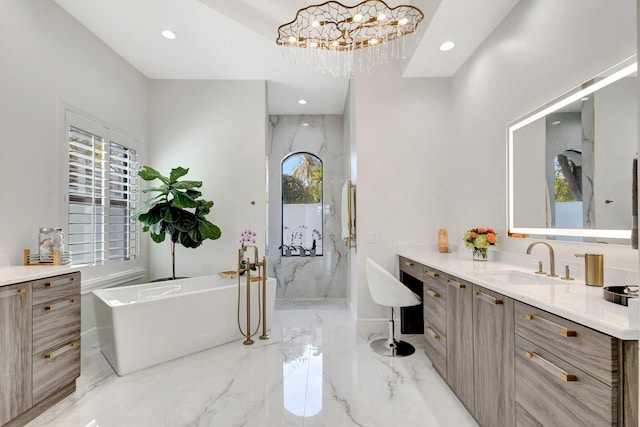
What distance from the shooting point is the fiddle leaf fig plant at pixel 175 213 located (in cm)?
348

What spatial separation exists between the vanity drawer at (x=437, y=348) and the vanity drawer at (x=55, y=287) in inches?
103

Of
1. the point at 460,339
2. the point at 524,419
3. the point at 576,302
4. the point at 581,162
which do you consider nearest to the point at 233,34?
the point at 581,162

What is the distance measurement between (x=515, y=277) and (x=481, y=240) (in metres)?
0.52

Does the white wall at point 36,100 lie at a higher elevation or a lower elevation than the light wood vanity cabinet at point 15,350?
higher

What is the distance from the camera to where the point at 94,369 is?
2.61 meters

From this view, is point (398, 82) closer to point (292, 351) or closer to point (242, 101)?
point (242, 101)

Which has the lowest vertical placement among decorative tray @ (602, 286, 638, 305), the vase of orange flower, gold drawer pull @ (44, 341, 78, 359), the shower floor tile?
the shower floor tile

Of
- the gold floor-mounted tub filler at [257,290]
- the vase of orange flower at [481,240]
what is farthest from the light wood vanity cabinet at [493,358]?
the gold floor-mounted tub filler at [257,290]

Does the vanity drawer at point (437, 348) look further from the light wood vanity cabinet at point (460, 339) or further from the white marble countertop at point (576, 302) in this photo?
the white marble countertop at point (576, 302)

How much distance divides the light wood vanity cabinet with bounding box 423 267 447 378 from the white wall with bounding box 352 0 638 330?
0.64 metres

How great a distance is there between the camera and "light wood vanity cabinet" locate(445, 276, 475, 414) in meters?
1.91

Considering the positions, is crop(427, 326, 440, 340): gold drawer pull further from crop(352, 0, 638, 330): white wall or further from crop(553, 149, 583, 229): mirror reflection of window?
crop(553, 149, 583, 229): mirror reflection of window

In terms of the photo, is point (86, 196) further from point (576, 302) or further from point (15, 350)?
point (576, 302)

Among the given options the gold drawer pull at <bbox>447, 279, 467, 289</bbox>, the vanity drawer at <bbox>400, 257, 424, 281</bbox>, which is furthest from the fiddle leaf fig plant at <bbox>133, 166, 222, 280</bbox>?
the gold drawer pull at <bbox>447, 279, 467, 289</bbox>
